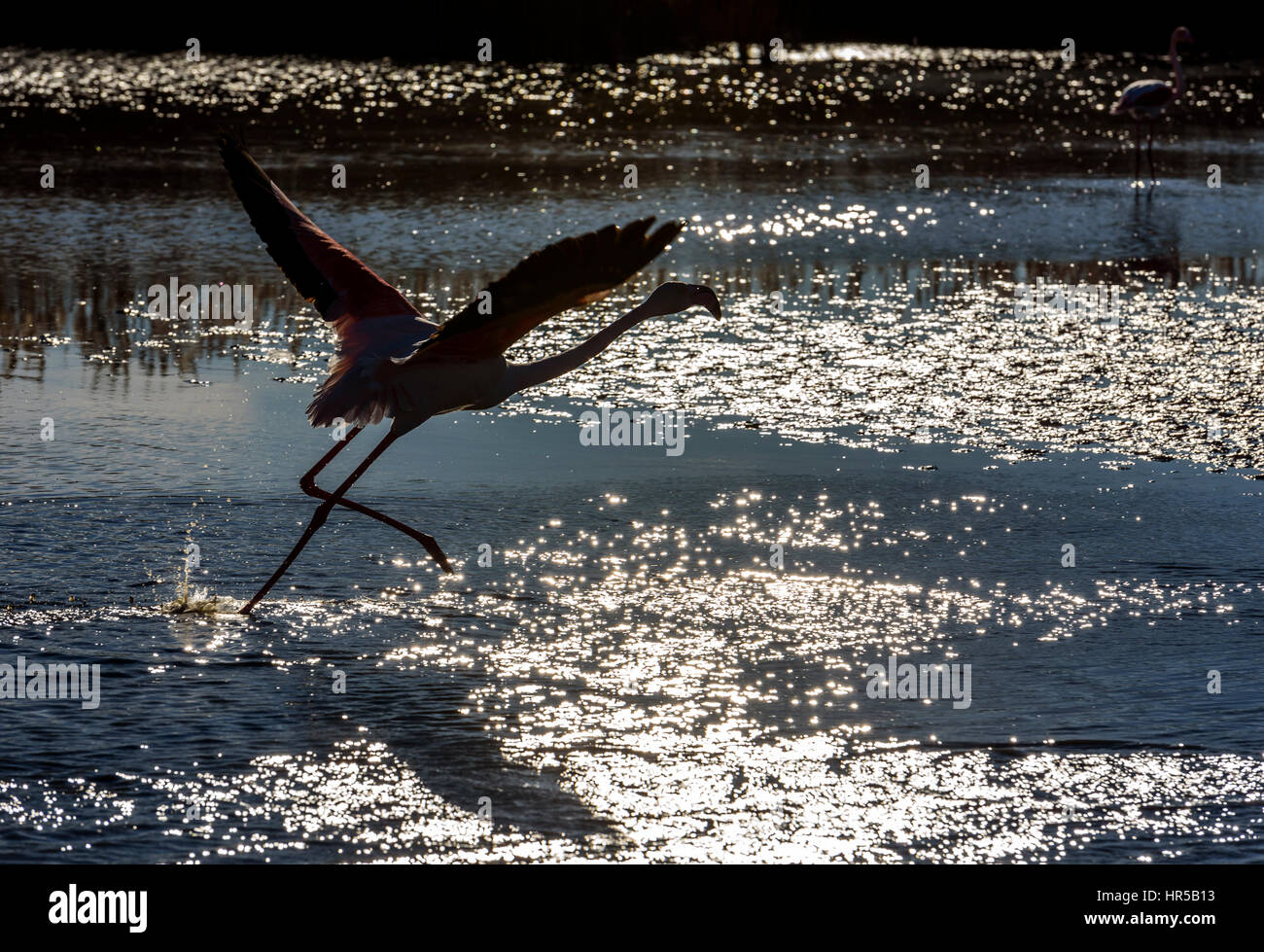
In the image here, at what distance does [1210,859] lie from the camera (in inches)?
186

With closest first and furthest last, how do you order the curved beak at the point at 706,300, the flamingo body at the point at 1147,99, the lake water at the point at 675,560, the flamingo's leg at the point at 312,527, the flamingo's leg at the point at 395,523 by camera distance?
the lake water at the point at 675,560, the curved beak at the point at 706,300, the flamingo's leg at the point at 312,527, the flamingo's leg at the point at 395,523, the flamingo body at the point at 1147,99

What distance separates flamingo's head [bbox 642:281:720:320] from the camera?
645cm

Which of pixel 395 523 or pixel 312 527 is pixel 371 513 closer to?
pixel 395 523

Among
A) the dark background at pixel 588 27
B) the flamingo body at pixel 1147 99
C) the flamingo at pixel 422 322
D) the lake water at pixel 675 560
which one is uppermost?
the dark background at pixel 588 27

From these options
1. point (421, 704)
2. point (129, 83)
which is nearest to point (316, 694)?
point (421, 704)

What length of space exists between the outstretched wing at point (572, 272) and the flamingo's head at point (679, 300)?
1.34ft

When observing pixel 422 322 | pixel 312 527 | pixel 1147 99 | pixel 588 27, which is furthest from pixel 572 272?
pixel 588 27

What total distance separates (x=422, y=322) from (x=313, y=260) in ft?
1.69

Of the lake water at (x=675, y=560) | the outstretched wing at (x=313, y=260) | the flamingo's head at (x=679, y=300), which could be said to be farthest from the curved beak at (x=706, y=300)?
the outstretched wing at (x=313, y=260)

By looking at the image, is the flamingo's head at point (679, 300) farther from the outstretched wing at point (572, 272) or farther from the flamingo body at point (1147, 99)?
the flamingo body at point (1147, 99)

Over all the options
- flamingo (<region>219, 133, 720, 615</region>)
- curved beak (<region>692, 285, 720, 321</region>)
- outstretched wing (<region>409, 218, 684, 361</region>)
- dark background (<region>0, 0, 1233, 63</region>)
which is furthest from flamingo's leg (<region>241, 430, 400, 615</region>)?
dark background (<region>0, 0, 1233, 63</region>)

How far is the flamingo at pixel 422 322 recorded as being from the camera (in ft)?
Answer: 19.2

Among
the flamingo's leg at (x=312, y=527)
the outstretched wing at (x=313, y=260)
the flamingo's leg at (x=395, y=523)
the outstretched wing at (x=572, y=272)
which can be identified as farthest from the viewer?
the outstretched wing at (x=313, y=260)
